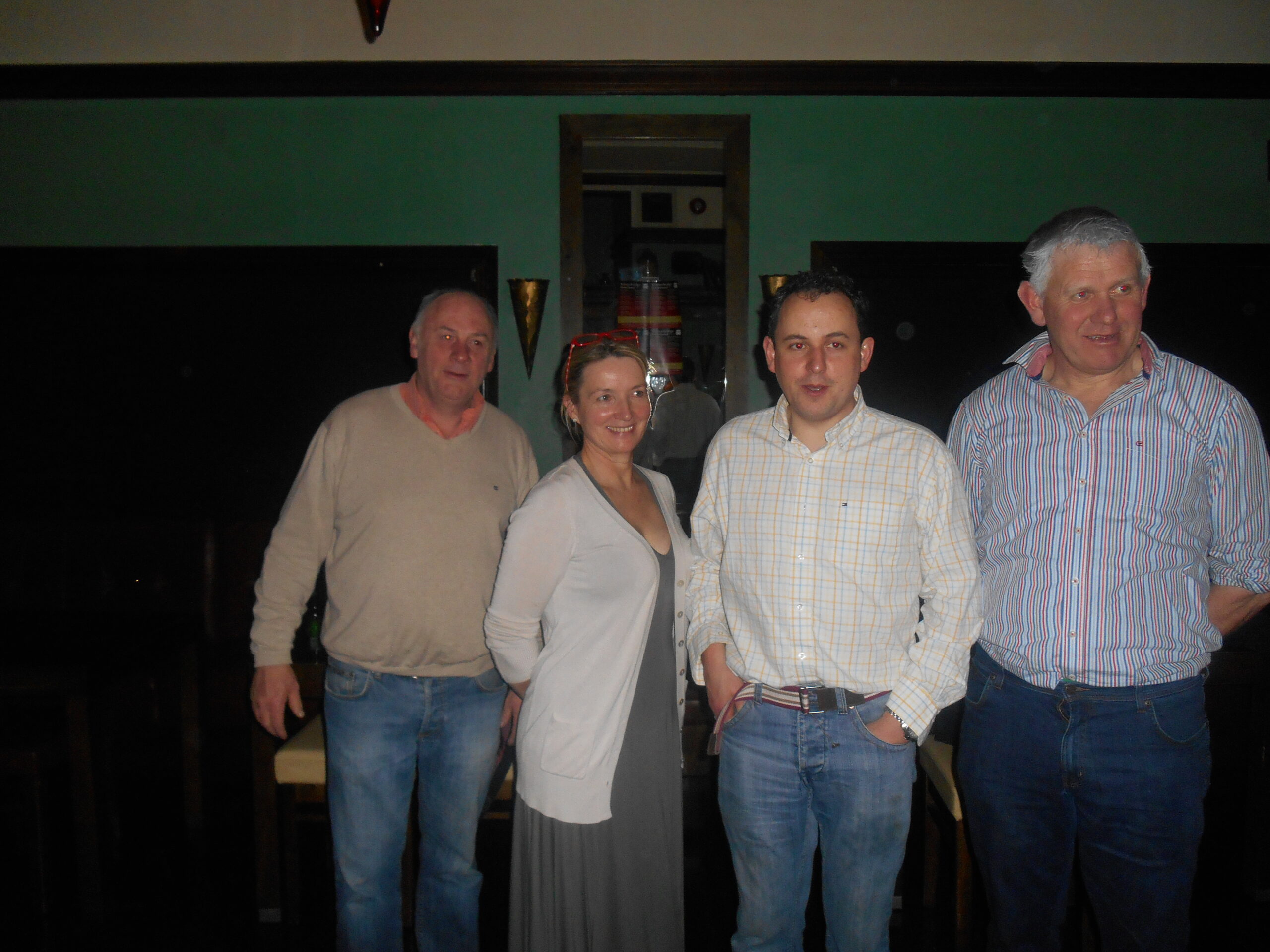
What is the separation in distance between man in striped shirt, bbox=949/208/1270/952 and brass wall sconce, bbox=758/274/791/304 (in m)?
1.68

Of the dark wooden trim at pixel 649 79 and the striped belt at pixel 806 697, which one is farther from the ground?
the dark wooden trim at pixel 649 79

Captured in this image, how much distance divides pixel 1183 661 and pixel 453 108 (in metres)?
3.06

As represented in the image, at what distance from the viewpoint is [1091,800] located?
150 centimetres

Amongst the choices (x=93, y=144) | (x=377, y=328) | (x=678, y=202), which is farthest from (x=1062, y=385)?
(x=93, y=144)

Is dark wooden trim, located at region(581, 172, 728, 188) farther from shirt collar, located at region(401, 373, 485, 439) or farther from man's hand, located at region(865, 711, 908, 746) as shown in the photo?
man's hand, located at region(865, 711, 908, 746)

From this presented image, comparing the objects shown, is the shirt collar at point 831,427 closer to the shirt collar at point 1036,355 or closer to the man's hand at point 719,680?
the shirt collar at point 1036,355

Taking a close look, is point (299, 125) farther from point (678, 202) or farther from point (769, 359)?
point (769, 359)

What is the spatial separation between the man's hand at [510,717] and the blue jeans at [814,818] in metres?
0.58

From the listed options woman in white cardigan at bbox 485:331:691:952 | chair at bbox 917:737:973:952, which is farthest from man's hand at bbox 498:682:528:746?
chair at bbox 917:737:973:952

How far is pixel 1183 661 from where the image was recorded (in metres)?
1.48

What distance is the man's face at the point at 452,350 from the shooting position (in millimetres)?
1860

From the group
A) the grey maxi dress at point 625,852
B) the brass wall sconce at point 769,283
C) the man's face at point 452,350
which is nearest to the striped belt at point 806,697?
the grey maxi dress at point 625,852

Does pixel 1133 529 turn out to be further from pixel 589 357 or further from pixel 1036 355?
pixel 589 357

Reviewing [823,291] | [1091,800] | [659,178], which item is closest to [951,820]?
[1091,800]
